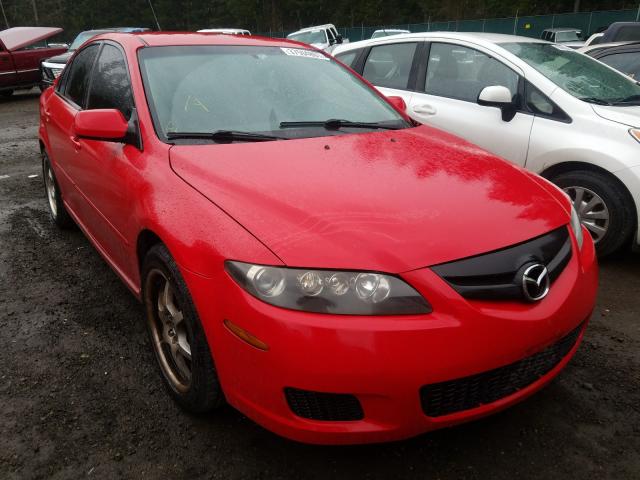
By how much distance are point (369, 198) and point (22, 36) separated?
15719mm

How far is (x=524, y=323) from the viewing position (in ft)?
5.76

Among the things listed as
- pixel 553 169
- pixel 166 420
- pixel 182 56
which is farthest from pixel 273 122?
pixel 553 169

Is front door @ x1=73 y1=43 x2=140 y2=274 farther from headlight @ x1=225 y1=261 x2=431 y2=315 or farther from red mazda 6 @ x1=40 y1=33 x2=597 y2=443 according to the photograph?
headlight @ x1=225 y1=261 x2=431 y2=315

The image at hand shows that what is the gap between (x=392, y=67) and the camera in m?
5.26

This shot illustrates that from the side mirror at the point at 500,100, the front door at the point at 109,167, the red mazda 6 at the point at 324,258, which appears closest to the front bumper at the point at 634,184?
the side mirror at the point at 500,100

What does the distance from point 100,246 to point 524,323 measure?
8.19 ft

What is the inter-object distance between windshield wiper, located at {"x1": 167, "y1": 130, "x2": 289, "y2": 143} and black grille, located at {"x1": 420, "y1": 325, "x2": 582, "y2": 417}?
140cm

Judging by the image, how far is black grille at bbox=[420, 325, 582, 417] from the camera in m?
1.72

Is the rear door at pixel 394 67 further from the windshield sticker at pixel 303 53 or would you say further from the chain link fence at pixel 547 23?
the chain link fence at pixel 547 23

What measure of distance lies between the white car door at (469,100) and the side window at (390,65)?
21 cm

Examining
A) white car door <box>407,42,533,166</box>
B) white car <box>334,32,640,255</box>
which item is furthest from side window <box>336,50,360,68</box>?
white car door <box>407,42,533,166</box>

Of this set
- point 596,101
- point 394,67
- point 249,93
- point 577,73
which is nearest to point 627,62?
point 577,73

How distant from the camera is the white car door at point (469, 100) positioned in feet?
13.8

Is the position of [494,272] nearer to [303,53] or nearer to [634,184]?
[303,53]
